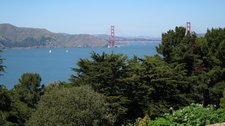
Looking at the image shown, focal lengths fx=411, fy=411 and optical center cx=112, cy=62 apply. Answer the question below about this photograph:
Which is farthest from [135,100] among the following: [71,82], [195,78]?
[195,78]

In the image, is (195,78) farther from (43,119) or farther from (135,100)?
(43,119)

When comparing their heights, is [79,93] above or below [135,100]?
above

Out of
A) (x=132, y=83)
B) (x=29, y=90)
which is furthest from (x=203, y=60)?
(x=29, y=90)

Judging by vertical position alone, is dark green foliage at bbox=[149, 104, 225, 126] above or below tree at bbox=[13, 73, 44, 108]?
above

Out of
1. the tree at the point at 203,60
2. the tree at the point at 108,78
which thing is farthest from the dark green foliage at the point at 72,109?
the tree at the point at 203,60

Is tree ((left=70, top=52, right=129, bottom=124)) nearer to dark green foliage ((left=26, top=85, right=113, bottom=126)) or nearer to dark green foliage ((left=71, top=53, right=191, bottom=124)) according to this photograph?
dark green foliage ((left=71, top=53, right=191, bottom=124))

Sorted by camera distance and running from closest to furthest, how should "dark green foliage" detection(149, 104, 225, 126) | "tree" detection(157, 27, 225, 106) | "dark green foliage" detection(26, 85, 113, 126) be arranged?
"dark green foliage" detection(149, 104, 225, 126)
"dark green foliage" detection(26, 85, 113, 126)
"tree" detection(157, 27, 225, 106)

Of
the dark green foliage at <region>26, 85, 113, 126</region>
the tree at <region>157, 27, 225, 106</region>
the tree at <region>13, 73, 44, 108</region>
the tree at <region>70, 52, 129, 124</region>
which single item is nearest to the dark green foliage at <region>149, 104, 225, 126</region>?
the dark green foliage at <region>26, 85, 113, 126</region>

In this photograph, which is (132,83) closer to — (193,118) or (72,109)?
(72,109)

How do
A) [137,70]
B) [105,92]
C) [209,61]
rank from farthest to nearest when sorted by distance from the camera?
[209,61]
[137,70]
[105,92]
